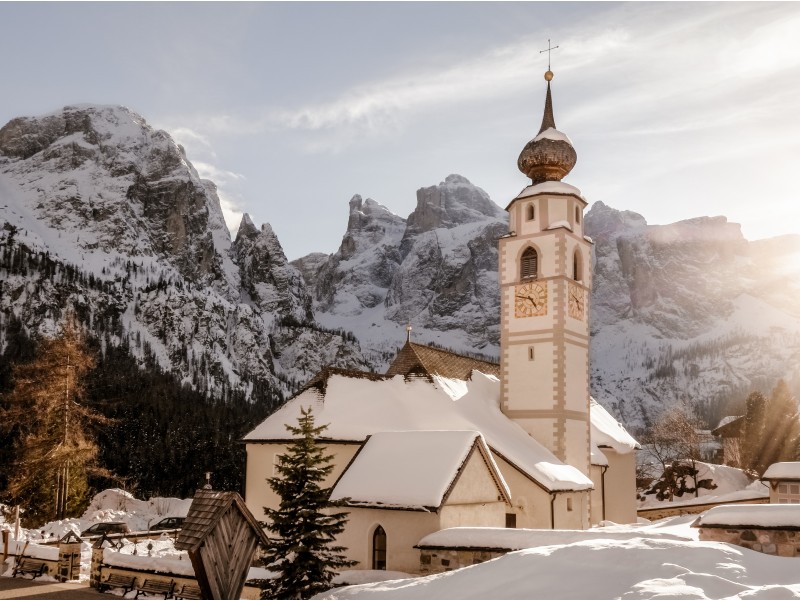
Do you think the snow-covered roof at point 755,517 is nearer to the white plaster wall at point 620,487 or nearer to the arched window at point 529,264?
the arched window at point 529,264

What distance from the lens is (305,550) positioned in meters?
17.8

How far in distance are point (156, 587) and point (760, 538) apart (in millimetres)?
15919

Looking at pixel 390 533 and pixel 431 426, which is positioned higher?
pixel 431 426

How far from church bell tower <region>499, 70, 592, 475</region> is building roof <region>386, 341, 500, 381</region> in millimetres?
2038

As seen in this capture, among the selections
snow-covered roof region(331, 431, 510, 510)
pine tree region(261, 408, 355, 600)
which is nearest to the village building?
snow-covered roof region(331, 431, 510, 510)

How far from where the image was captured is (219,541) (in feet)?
38.3

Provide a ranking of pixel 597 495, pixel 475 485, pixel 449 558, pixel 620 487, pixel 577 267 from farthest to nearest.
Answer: pixel 620 487 < pixel 597 495 < pixel 577 267 < pixel 475 485 < pixel 449 558

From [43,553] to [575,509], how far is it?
1970cm

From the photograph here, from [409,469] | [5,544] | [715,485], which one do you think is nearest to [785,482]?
[409,469]

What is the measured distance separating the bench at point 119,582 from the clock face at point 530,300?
2013 centimetres

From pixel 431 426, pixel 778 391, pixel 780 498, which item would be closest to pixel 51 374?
pixel 431 426

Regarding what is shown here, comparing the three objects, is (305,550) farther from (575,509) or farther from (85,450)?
(85,450)

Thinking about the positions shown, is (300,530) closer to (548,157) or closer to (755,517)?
(755,517)

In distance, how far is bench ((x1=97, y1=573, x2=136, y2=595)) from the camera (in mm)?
22359
